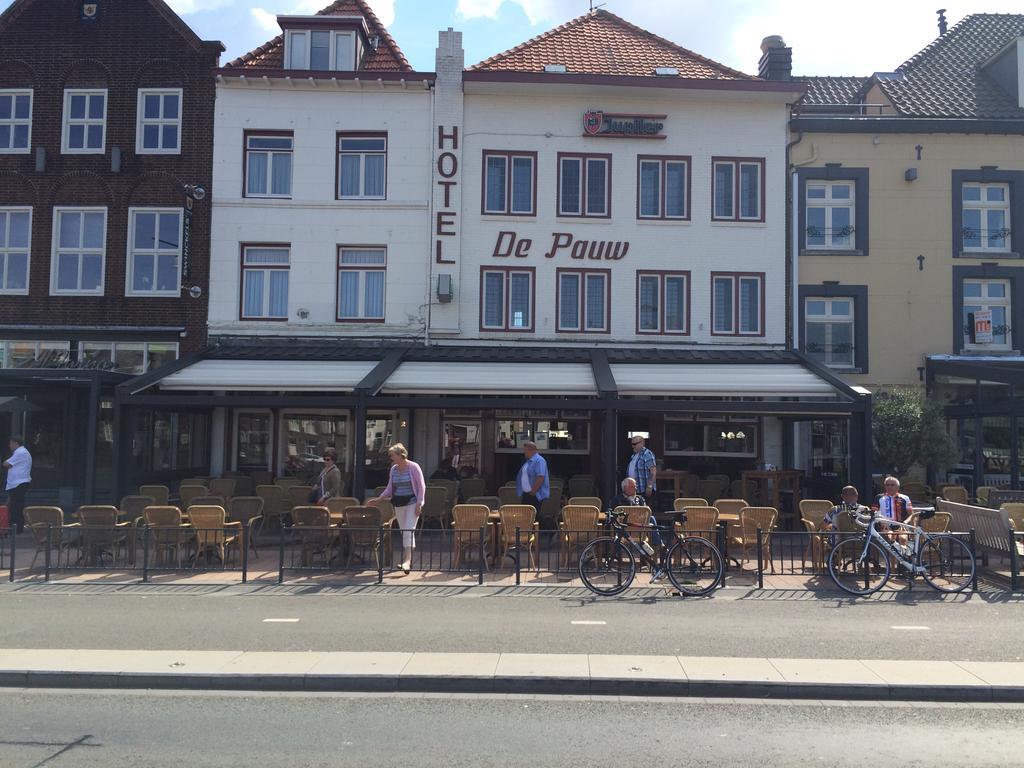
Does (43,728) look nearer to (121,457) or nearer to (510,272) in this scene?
(121,457)

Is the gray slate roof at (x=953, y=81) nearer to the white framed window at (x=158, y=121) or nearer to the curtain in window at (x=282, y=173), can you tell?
the curtain in window at (x=282, y=173)

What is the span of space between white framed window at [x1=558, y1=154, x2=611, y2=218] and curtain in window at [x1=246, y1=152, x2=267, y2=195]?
23.6 feet

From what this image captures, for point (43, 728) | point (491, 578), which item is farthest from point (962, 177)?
point (43, 728)

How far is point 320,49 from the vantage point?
20234 millimetres

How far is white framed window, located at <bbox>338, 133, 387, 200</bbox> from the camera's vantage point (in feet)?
64.9

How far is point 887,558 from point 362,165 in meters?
14.6

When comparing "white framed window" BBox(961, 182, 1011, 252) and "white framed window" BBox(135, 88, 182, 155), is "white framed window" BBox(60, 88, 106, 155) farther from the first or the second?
"white framed window" BBox(961, 182, 1011, 252)

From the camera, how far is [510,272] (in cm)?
1970

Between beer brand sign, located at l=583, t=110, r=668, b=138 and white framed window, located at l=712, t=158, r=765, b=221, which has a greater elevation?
beer brand sign, located at l=583, t=110, r=668, b=138

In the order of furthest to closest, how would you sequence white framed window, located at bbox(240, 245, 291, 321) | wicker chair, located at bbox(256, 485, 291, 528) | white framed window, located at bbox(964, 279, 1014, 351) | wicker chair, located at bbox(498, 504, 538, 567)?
white framed window, located at bbox(964, 279, 1014, 351), white framed window, located at bbox(240, 245, 291, 321), wicker chair, located at bbox(256, 485, 291, 528), wicker chair, located at bbox(498, 504, 538, 567)

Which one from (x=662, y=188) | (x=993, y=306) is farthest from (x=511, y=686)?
(x=993, y=306)

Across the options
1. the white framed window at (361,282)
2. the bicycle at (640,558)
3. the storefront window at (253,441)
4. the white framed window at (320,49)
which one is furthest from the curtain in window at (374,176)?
the bicycle at (640,558)

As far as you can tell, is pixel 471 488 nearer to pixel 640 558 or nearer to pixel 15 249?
pixel 640 558

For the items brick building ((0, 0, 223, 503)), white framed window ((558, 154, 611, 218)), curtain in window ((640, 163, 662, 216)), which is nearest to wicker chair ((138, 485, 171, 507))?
brick building ((0, 0, 223, 503))
